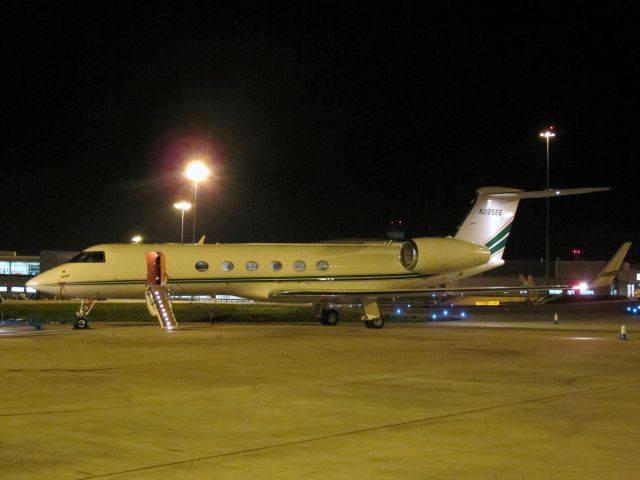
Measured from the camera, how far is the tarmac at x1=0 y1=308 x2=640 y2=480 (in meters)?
7.24

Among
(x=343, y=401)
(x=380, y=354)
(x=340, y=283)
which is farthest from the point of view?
→ (x=340, y=283)

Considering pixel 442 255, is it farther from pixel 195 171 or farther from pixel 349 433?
pixel 349 433

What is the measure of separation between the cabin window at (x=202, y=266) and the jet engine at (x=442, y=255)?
25.9 feet

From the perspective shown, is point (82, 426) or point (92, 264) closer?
point (82, 426)

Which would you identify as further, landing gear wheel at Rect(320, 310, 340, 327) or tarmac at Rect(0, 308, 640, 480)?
landing gear wheel at Rect(320, 310, 340, 327)

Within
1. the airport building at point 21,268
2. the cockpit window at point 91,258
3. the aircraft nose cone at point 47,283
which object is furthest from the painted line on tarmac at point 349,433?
the airport building at point 21,268

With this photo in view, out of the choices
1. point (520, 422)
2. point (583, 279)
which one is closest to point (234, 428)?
point (520, 422)

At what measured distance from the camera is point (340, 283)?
31.7m

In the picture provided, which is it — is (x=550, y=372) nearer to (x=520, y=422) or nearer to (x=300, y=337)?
(x=520, y=422)

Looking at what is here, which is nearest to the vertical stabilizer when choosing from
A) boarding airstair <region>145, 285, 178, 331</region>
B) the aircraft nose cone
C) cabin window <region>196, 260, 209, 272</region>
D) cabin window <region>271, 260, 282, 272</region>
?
cabin window <region>271, 260, 282, 272</region>

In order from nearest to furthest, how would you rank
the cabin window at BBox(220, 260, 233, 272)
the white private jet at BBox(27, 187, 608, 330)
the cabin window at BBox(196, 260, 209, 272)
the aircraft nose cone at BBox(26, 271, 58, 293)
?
the aircraft nose cone at BBox(26, 271, 58, 293), the white private jet at BBox(27, 187, 608, 330), the cabin window at BBox(196, 260, 209, 272), the cabin window at BBox(220, 260, 233, 272)

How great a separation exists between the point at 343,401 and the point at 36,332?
56.6ft

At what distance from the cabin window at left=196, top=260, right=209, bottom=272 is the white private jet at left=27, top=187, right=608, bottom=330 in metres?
0.04

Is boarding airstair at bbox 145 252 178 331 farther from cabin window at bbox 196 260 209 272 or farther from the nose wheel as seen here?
the nose wheel
